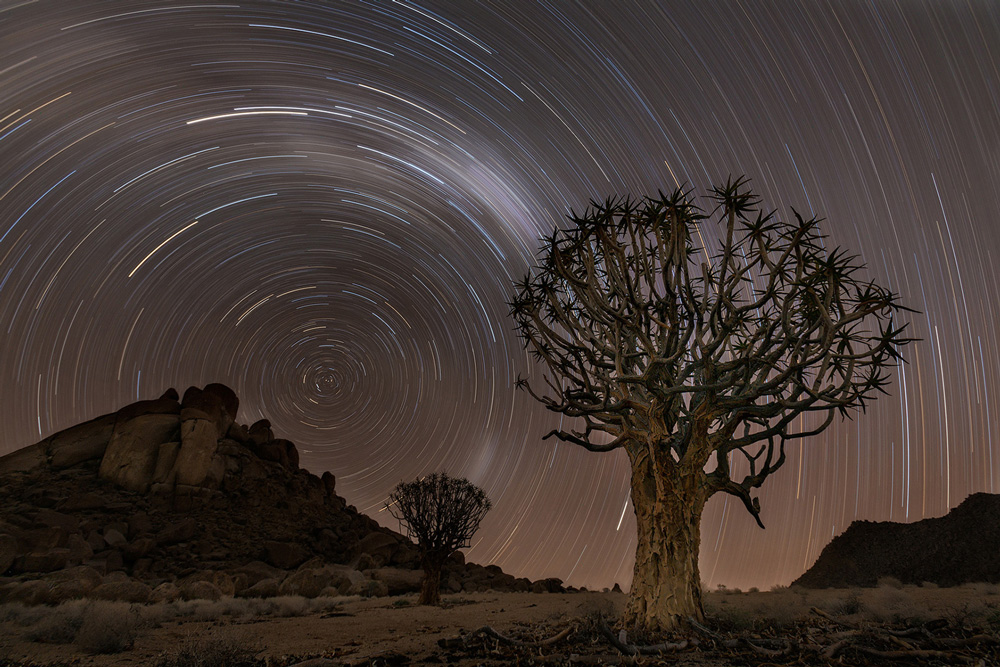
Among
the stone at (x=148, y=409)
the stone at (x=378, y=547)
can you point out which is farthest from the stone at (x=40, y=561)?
the stone at (x=378, y=547)

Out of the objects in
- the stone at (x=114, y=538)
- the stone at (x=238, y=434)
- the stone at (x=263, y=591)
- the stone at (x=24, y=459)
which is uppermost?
the stone at (x=238, y=434)

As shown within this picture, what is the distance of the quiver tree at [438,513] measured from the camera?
58.2 ft

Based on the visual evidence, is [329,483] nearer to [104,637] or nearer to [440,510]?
[440,510]

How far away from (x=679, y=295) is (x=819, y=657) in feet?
19.1

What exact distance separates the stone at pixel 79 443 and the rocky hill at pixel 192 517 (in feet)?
0.22

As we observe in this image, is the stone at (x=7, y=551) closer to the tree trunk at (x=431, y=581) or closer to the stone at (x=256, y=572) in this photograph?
the stone at (x=256, y=572)

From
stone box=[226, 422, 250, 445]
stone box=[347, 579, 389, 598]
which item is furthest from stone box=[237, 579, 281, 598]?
stone box=[226, 422, 250, 445]

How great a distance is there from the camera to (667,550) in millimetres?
8562

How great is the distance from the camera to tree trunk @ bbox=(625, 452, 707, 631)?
8289mm

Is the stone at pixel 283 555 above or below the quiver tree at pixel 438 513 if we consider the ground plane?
below

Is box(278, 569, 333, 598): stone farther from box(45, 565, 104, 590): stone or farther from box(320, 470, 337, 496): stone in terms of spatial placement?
box(320, 470, 337, 496): stone

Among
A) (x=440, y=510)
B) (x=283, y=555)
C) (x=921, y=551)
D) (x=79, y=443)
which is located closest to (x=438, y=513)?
Result: (x=440, y=510)

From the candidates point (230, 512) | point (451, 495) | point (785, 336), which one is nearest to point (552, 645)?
point (785, 336)

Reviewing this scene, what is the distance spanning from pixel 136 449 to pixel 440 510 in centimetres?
2502
